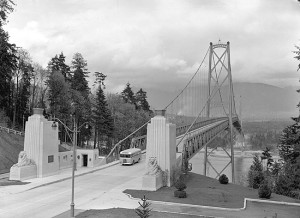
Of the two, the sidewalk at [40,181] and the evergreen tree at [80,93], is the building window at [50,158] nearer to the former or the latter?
the sidewalk at [40,181]

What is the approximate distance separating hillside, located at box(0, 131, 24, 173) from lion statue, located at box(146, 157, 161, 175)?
53.3 feet

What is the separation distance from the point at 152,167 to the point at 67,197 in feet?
22.6

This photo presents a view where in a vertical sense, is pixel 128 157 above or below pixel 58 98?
below

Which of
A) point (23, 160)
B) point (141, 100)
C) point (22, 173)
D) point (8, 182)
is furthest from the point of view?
point (141, 100)

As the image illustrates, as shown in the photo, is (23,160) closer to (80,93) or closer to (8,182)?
(8,182)

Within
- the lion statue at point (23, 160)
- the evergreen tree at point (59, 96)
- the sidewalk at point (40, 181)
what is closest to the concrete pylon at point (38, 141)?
the lion statue at point (23, 160)

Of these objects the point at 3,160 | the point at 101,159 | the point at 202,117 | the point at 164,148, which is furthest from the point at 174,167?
the point at 202,117

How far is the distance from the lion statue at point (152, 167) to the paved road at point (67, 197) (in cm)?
171

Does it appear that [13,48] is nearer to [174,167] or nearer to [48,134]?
[48,134]

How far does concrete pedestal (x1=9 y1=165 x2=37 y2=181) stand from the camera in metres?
27.1

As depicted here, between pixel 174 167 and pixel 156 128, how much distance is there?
3651 millimetres

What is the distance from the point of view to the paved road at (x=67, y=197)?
18844 millimetres

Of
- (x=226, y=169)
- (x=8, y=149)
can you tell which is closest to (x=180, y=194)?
(x=8, y=149)

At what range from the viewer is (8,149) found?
1532 inches
